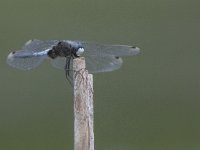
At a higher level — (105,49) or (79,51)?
(105,49)

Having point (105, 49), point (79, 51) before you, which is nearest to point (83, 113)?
point (79, 51)

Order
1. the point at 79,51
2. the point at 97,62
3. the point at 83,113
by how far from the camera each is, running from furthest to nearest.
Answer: the point at 97,62 < the point at 79,51 < the point at 83,113

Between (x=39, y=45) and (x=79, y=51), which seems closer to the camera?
(x=79, y=51)

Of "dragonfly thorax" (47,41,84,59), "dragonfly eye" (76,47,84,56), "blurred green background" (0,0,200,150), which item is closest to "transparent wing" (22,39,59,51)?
"dragonfly thorax" (47,41,84,59)

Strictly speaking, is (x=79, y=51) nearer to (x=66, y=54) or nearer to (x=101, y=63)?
(x=66, y=54)

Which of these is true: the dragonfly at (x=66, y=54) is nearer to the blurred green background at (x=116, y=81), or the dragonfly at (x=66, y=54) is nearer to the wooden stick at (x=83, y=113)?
the wooden stick at (x=83, y=113)

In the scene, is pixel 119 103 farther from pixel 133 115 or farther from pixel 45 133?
pixel 45 133
